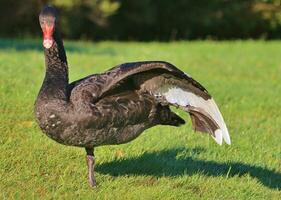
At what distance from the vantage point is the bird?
5727mm

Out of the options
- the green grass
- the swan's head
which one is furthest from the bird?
the green grass

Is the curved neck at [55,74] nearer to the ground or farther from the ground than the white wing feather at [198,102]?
farther from the ground

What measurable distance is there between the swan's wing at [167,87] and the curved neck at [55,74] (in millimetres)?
166

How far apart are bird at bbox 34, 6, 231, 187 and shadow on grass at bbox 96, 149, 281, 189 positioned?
2.41 feet

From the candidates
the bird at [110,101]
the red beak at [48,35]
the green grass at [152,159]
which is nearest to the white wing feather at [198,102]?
the bird at [110,101]

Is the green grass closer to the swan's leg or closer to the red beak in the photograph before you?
the swan's leg

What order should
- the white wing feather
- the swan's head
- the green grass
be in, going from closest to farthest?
the swan's head, the white wing feather, the green grass

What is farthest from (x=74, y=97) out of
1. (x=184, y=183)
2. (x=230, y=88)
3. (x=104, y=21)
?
(x=104, y=21)

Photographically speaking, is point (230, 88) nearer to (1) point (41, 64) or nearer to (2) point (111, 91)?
(1) point (41, 64)

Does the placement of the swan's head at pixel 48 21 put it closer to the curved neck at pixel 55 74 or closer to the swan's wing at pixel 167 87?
the curved neck at pixel 55 74

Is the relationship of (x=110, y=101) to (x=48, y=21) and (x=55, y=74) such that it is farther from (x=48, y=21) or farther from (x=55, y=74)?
(x=48, y=21)

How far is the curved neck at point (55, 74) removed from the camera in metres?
5.81

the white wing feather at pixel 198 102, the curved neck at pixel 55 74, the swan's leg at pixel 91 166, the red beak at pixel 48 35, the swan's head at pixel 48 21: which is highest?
the swan's head at pixel 48 21

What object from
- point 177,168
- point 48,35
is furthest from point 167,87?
point 177,168
